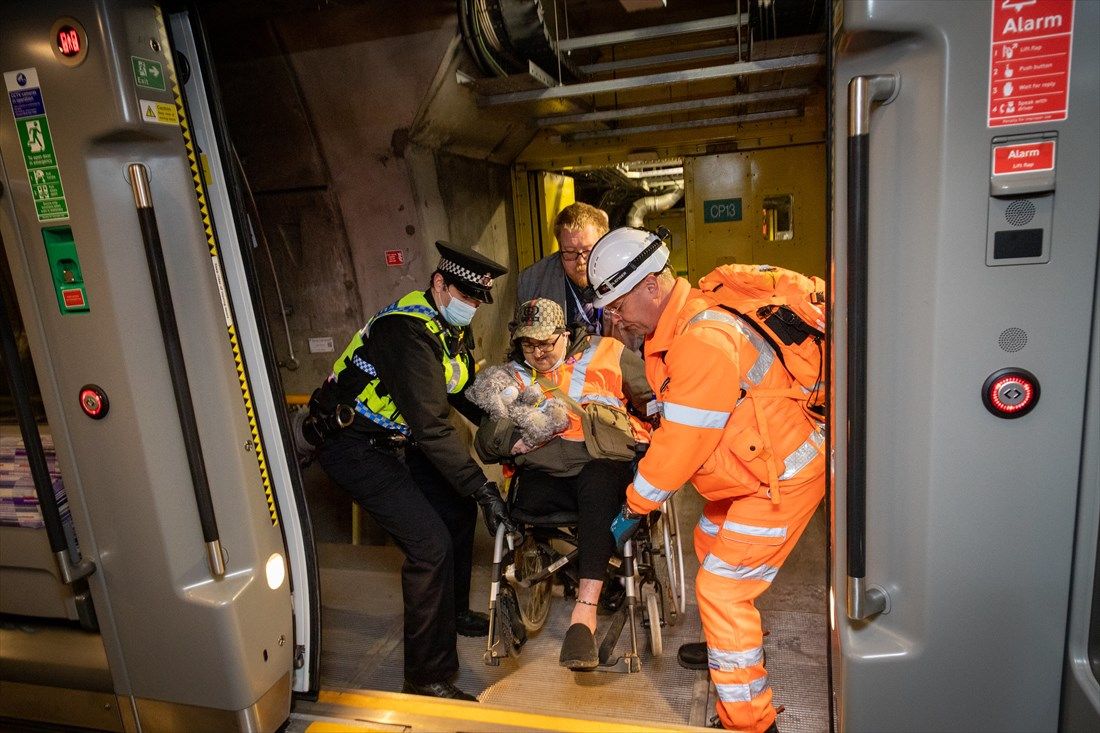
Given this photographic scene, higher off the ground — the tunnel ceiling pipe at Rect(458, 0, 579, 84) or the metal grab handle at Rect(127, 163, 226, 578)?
the tunnel ceiling pipe at Rect(458, 0, 579, 84)

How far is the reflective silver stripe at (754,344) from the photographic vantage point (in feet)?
8.41

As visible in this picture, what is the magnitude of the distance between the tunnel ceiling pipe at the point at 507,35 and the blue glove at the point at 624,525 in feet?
9.13

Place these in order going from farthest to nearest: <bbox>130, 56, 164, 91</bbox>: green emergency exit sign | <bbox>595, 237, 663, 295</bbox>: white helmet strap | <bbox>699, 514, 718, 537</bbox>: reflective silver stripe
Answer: <bbox>699, 514, 718, 537</bbox>: reflective silver stripe
<bbox>595, 237, 663, 295</bbox>: white helmet strap
<bbox>130, 56, 164, 91</bbox>: green emergency exit sign

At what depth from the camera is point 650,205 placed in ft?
45.0

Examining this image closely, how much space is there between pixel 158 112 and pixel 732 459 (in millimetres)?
2298

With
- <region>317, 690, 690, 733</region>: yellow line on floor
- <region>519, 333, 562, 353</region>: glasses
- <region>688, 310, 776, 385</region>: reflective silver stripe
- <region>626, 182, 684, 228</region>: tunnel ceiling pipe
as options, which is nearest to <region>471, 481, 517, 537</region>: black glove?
<region>519, 333, 562, 353</region>: glasses

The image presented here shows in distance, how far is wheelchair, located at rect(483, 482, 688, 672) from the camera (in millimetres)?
3117

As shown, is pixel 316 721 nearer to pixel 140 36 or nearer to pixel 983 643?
pixel 983 643

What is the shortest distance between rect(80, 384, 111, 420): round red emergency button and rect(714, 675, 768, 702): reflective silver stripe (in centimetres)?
244

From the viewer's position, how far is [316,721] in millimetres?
2607

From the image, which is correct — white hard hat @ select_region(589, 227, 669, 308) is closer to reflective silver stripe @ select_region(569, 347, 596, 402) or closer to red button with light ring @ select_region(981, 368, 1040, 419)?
reflective silver stripe @ select_region(569, 347, 596, 402)

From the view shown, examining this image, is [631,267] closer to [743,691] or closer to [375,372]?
[375,372]

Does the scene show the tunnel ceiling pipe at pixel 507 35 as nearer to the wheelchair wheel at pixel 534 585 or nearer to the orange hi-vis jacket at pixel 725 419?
the orange hi-vis jacket at pixel 725 419

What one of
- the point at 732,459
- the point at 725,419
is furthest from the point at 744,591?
the point at 725,419
